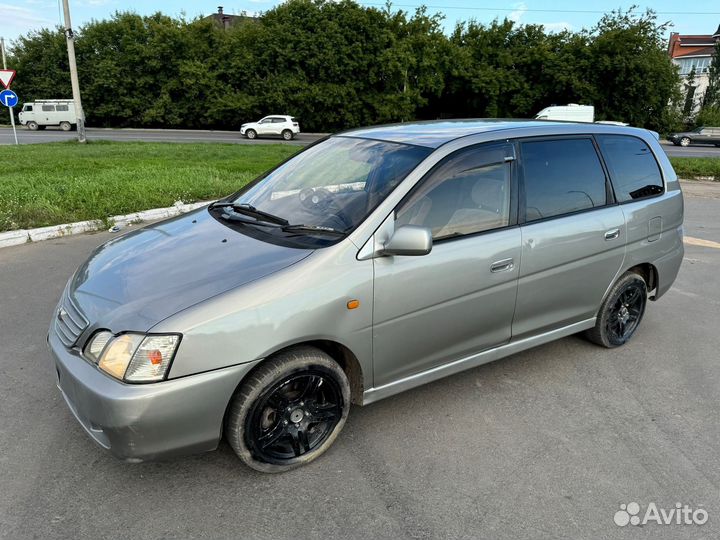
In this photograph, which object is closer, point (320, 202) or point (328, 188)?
point (320, 202)

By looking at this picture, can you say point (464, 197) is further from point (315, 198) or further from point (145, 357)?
point (145, 357)

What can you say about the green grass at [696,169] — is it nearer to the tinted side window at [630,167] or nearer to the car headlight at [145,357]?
the tinted side window at [630,167]

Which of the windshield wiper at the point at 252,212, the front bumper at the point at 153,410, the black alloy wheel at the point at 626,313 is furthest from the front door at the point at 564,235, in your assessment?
the front bumper at the point at 153,410

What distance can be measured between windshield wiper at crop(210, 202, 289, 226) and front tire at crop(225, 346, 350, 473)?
0.90 meters

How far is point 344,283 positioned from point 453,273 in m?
0.70

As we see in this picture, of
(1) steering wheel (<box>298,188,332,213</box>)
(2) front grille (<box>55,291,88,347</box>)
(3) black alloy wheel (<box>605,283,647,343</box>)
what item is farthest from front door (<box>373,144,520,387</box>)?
(2) front grille (<box>55,291,88,347</box>)

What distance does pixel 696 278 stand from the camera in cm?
617

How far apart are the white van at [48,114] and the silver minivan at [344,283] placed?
38.3 meters

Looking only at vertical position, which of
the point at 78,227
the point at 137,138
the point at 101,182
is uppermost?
the point at 101,182

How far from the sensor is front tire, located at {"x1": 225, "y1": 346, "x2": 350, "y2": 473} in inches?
101

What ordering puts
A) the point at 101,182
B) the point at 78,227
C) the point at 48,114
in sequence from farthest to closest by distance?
the point at 48,114 < the point at 101,182 < the point at 78,227

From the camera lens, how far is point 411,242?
2.70 metres

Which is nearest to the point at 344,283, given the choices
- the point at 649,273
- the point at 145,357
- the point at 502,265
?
the point at 145,357

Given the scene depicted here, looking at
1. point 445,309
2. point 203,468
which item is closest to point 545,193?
point 445,309
